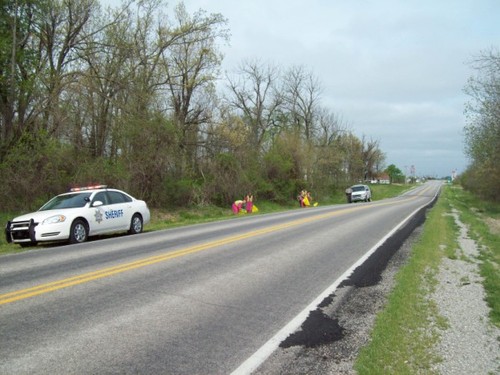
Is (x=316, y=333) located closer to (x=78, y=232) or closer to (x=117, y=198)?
(x=78, y=232)

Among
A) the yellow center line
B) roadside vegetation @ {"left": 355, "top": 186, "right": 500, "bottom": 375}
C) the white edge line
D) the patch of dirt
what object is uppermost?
the yellow center line

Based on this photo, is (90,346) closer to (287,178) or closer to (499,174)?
(499,174)

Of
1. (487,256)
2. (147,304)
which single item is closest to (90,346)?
(147,304)

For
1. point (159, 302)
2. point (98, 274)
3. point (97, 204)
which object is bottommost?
point (159, 302)

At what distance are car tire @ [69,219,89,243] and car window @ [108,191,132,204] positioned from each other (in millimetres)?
1630

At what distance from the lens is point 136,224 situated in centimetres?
1591

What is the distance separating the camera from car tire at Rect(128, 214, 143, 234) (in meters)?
15.7

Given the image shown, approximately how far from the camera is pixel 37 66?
21484mm

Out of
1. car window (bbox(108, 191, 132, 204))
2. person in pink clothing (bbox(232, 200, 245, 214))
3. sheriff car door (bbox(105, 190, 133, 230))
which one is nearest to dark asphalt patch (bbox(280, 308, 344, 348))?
sheriff car door (bbox(105, 190, 133, 230))

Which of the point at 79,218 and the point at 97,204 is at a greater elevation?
the point at 97,204

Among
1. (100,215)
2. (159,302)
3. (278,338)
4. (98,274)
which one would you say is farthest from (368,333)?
(100,215)

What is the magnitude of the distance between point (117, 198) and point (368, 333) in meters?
11.7

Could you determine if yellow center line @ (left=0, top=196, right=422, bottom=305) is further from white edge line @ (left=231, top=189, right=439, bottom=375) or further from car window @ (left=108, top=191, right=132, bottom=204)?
car window @ (left=108, top=191, right=132, bottom=204)

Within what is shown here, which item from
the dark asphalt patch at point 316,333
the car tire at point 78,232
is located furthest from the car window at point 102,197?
the dark asphalt patch at point 316,333
